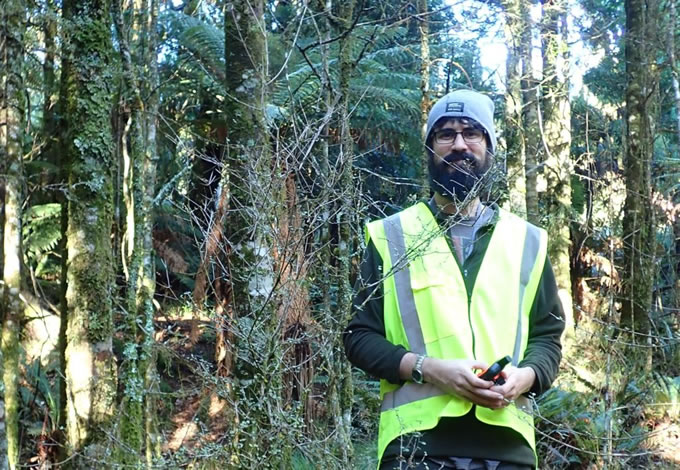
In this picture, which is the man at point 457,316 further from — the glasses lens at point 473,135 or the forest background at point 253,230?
the forest background at point 253,230

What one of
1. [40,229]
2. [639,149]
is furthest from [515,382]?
[40,229]

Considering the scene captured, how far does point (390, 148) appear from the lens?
1493 centimetres

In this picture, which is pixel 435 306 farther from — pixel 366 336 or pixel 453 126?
pixel 453 126

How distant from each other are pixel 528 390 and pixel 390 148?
12.8m

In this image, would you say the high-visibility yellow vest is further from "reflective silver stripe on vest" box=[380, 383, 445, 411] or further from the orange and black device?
the orange and black device

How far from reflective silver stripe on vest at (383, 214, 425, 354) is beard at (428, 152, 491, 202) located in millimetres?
228

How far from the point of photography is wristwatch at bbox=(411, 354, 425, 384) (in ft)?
7.40

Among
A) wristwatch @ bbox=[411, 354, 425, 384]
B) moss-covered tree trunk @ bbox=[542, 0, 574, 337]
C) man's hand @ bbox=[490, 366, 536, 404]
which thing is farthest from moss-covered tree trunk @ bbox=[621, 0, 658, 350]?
wristwatch @ bbox=[411, 354, 425, 384]

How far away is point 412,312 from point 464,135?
67 centimetres

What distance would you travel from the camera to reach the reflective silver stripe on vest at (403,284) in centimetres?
240

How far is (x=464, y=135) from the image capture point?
2.60 meters

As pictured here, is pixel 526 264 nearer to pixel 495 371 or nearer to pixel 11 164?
pixel 495 371

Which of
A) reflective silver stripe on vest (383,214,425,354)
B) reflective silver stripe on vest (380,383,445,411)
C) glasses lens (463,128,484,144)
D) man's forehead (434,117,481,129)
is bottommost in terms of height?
reflective silver stripe on vest (380,383,445,411)

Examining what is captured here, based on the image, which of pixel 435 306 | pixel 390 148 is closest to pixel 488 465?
pixel 435 306
